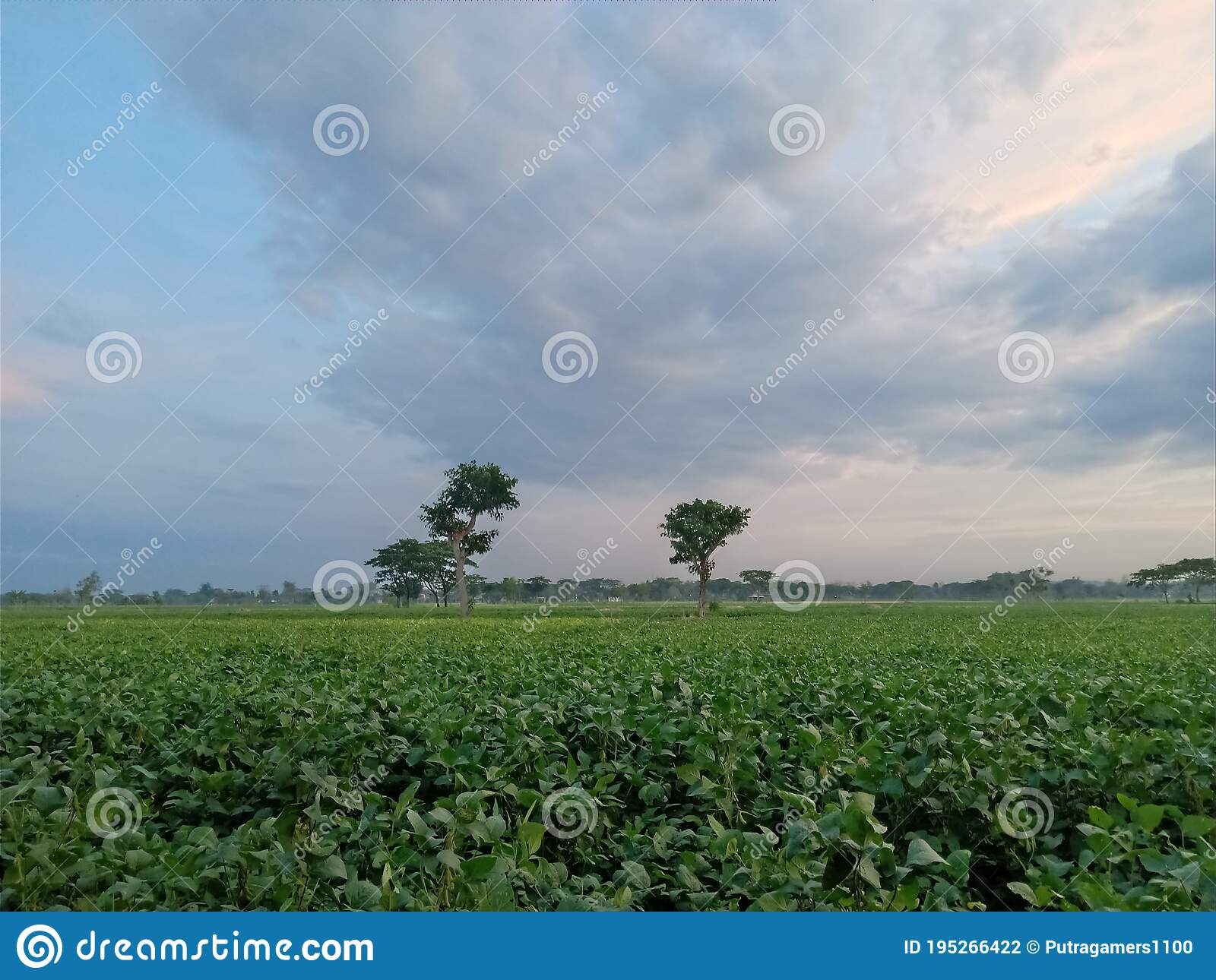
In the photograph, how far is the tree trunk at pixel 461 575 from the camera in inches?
1865

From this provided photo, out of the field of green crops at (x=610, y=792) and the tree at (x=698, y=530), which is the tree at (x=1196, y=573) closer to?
the tree at (x=698, y=530)

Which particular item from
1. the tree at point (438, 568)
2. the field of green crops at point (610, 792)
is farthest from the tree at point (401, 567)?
the field of green crops at point (610, 792)

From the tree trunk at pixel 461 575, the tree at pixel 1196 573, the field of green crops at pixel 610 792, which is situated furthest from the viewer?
the tree at pixel 1196 573

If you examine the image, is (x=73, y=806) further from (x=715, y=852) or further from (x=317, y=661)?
(x=317, y=661)

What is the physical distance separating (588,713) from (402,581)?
278 ft

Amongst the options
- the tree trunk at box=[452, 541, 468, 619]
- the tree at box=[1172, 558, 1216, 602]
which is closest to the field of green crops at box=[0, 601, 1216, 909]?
the tree trunk at box=[452, 541, 468, 619]

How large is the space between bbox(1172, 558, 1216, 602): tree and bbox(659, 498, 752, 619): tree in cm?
6808

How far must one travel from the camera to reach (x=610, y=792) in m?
4.40

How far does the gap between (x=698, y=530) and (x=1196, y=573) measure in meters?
80.5

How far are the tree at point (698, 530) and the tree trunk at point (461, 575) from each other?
16.4 m

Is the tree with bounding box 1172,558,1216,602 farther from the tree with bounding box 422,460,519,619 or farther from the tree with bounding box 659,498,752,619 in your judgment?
the tree with bounding box 422,460,519,619

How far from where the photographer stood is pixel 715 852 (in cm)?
308

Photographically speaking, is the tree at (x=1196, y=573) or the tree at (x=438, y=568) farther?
the tree at (x=1196, y=573)

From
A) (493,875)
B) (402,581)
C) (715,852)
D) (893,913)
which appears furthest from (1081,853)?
(402,581)
